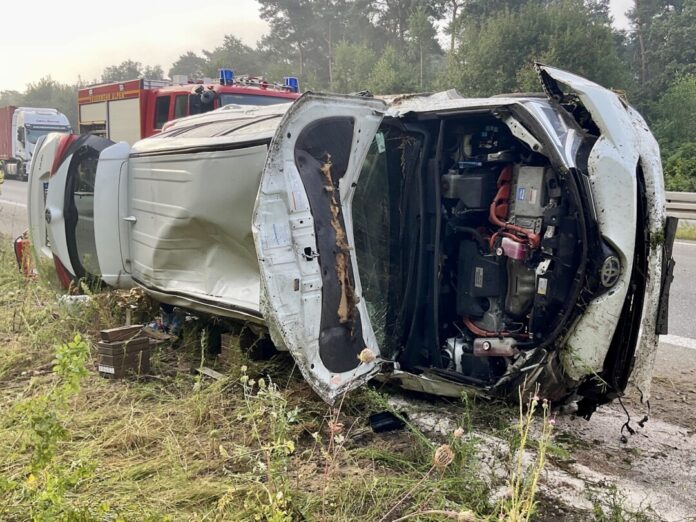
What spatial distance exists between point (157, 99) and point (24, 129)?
58.7ft

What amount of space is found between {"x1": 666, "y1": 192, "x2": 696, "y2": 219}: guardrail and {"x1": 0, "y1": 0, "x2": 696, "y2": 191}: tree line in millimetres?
8115

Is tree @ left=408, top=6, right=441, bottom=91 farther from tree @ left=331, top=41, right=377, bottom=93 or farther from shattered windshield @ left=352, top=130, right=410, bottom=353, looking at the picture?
shattered windshield @ left=352, top=130, right=410, bottom=353

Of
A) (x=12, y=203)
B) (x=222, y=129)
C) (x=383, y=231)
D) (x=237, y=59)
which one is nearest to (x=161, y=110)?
(x=222, y=129)

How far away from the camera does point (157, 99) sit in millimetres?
10891

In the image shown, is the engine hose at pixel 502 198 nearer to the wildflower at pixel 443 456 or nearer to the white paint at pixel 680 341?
the wildflower at pixel 443 456

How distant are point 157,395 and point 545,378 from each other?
2271 mm

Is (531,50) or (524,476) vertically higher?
(531,50)

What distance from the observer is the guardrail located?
10595mm

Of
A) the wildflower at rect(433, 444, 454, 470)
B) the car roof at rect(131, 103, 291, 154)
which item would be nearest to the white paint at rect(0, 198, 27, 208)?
the car roof at rect(131, 103, 291, 154)

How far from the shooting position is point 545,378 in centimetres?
307

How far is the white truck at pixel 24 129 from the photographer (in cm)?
2559

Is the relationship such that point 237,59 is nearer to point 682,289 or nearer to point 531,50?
point 531,50

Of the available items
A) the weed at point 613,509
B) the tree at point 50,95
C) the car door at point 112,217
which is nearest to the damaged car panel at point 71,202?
the car door at point 112,217

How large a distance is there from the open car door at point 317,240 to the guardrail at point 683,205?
29.6ft
